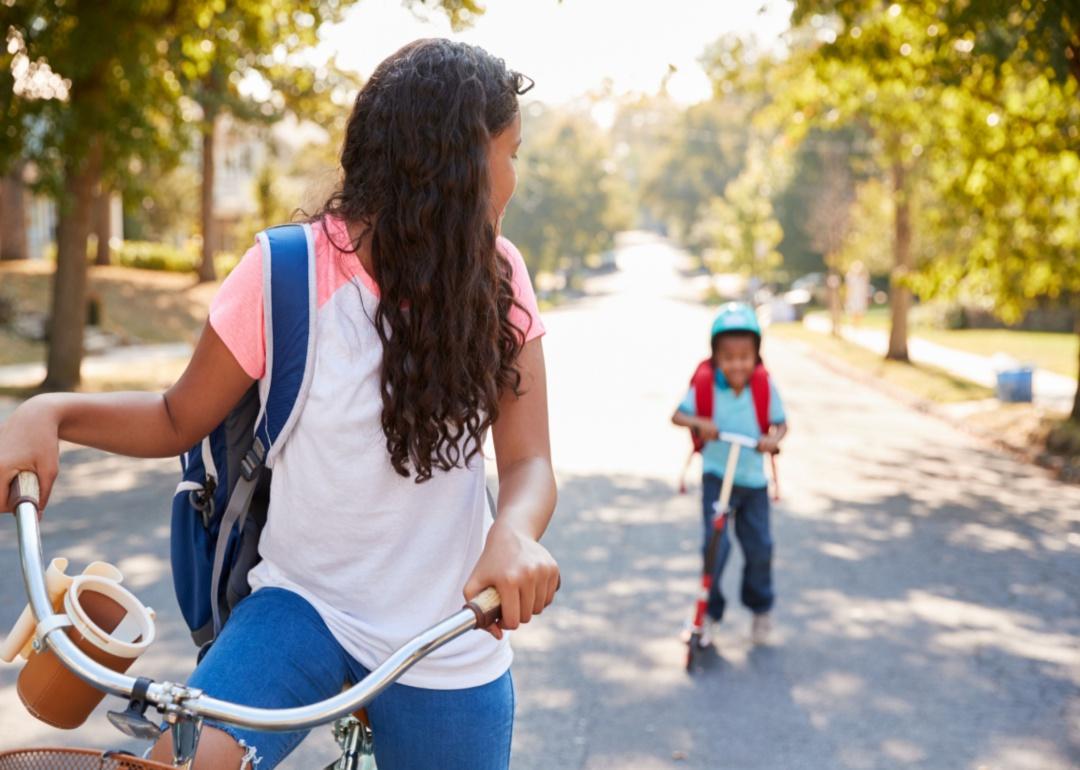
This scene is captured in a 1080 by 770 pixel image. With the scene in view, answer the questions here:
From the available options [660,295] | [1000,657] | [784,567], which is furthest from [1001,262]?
[660,295]

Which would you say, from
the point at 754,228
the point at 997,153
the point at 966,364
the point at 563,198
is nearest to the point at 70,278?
the point at 997,153

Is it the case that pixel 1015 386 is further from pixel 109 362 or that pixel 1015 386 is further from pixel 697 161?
pixel 697 161

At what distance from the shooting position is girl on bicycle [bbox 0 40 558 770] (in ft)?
6.69

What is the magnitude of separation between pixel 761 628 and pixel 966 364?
21.5 meters

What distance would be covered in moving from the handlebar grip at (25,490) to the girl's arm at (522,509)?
1.99ft

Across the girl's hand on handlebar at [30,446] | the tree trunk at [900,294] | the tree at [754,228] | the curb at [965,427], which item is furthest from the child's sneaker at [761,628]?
the tree at [754,228]

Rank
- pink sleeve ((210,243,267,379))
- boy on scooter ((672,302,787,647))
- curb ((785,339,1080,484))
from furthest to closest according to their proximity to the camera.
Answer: curb ((785,339,1080,484)), boy on scooter ((672,302,787,647)), pink sleeve ((210,243,267,379))

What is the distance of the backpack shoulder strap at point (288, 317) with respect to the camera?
2.04 metres

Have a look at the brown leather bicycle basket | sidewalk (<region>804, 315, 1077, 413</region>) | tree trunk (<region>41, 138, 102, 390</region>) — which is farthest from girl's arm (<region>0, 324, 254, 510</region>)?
sidewalk (<region>804, 315, 1077, 413</region>)

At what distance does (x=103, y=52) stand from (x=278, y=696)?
47.8ft

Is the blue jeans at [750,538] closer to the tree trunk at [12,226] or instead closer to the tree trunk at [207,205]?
the tree trunk at [12,226]

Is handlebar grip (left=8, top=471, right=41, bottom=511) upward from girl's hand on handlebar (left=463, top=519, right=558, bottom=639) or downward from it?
upward

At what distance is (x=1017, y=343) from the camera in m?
33.5

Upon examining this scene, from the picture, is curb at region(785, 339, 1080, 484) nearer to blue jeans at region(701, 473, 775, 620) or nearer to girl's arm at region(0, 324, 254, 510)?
blue jeans at region(701, 473, 775, 620)
